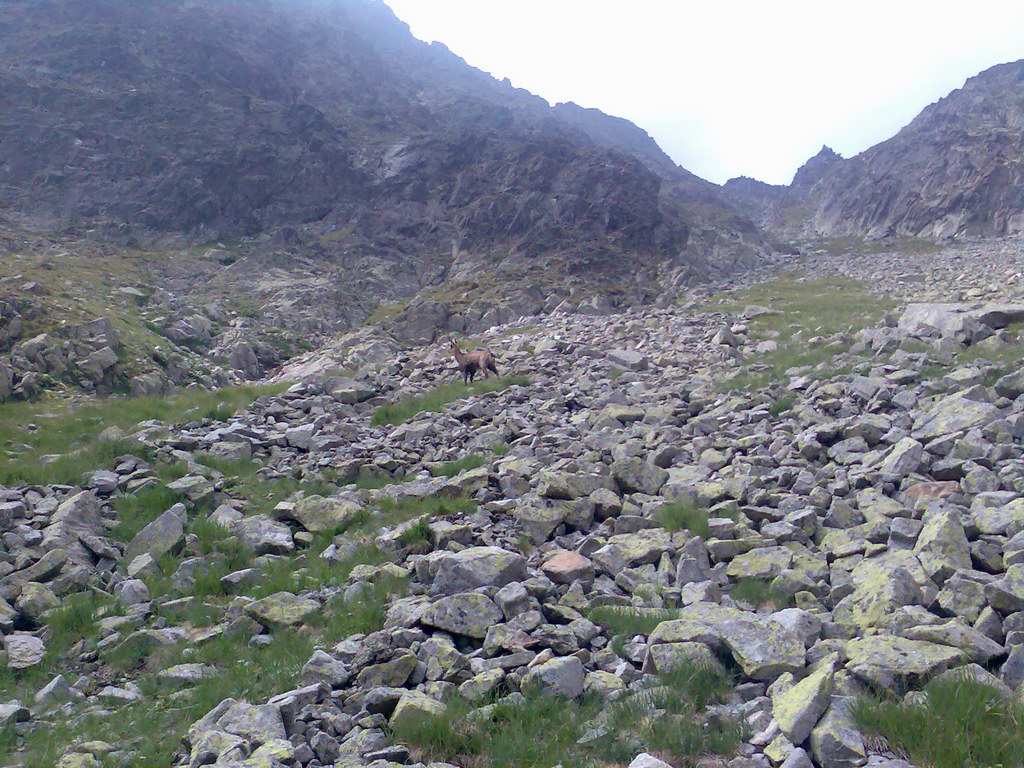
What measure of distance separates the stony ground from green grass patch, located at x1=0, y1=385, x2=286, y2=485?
0.51m

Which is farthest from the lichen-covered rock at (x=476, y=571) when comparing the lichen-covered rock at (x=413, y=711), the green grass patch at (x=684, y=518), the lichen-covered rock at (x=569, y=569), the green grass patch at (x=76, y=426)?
the green grass patch at (x=76, y=426)

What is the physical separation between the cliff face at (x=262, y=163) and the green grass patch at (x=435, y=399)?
1408 inches

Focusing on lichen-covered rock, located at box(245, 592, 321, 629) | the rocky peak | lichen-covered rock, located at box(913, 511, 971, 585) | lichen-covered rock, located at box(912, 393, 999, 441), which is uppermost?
the rocky peak

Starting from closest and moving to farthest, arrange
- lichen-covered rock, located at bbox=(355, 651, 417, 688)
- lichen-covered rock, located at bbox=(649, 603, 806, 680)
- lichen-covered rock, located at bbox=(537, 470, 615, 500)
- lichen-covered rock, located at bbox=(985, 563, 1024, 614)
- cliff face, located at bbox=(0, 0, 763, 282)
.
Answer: lichen-covered rock, located at bbox=(649, 603, 806, 680)
lichen-covered rock, located at bbox=(985, 563, 1024, 614)
lichen-covered rock, located at bbox=(355, 651, 417, 688)
lichen-covered rock, located at bbox=(537, 470, 615, 500)
cliff face, located at bbox=(0, 0, 763, 282)

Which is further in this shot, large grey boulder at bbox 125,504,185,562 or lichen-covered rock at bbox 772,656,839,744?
large grey boulder at bbox 125,504,185,562

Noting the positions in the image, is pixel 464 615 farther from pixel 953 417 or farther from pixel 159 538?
pixel 953 417

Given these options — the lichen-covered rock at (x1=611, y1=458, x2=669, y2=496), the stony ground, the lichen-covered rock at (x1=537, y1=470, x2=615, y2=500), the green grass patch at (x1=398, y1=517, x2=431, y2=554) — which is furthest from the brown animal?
A: the green grass patch at (x1=398, y1=517, x2=431, y2=554)

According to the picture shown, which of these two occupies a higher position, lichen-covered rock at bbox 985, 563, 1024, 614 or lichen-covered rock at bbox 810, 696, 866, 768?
lichen-covered rock at bbox 985, 563, 1024, 614

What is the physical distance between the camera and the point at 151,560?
352 inches

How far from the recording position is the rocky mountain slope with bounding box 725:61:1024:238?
242 ft

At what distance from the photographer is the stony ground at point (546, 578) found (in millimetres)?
4996

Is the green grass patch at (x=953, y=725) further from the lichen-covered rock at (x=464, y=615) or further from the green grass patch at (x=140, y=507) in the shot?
the green grass patch at (x=140, y=507)

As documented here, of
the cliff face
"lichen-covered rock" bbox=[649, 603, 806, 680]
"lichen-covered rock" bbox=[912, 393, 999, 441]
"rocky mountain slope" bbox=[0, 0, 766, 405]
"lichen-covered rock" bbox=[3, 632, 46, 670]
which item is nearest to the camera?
"lichen-covered rock" bbox=[649, 603, 806, 680]

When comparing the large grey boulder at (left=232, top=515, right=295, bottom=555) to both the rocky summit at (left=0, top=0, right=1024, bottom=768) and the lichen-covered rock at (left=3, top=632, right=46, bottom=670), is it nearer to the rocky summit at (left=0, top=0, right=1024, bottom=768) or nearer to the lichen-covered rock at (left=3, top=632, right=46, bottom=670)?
the rocky summit at (left=0, top=0, right=1024, bottom=768)
